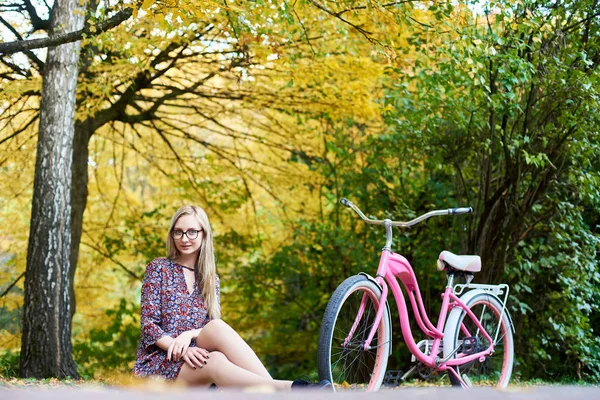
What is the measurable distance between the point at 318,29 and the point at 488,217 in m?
2.20

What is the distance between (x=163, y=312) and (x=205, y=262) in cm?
28

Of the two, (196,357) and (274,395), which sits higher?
(274,395)

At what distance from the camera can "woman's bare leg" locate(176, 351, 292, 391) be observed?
2.99 metres

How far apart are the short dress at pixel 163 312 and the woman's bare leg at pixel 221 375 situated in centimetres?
12

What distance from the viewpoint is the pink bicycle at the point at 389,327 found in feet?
11.1

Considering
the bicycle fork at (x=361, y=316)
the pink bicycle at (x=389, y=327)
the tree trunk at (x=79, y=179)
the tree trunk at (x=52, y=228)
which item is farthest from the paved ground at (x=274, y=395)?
the tree trunk at (x=79, y=179)

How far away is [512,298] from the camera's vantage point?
271 inches

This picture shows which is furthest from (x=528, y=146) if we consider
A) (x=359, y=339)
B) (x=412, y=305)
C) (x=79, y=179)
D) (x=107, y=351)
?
(x=107, y=351)

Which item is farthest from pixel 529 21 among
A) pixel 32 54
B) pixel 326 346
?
pixel 32 54

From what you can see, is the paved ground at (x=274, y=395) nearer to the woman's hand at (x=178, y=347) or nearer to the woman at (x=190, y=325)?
the woman at (x=190, y=325)

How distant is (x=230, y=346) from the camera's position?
10.2ft

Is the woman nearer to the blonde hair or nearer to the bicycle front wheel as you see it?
the blonde hair

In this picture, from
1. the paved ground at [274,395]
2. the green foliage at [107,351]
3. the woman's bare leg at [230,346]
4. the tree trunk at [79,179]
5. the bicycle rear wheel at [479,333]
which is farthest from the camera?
the green foliage at [107,351]

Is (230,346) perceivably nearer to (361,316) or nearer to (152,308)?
(152,308)
